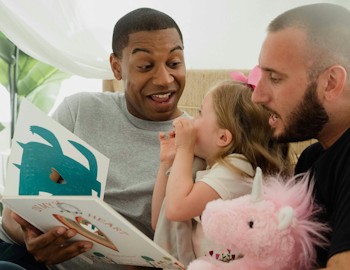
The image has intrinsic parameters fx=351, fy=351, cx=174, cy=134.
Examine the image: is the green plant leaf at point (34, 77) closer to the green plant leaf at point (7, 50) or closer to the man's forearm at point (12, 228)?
the green plant leaf at point (7, 50)

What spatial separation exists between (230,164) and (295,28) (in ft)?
1.24

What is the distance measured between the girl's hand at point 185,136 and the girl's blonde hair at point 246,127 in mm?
83

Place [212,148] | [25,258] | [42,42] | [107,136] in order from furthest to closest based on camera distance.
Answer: [42,42], [107,136], [25,258], [212,148]

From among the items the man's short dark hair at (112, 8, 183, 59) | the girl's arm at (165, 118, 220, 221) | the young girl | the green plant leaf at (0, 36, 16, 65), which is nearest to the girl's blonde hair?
the young girl

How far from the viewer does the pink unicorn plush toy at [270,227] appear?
67 cm

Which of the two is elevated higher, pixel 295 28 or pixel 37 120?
pixel 295 28

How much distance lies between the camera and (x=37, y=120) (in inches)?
40.0

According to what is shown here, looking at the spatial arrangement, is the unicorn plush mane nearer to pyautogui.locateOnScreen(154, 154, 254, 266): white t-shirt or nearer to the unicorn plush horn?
the unicorn plush horn

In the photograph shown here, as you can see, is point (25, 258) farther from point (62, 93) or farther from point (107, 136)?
point (62, 93)

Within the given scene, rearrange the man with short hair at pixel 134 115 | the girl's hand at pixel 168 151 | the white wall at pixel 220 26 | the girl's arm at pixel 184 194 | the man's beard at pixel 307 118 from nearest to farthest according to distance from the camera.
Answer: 1. the man's beard at pixel 307 118
2. the girl's arm at pixel 184 194
3. the girl's hand at pixel 168 151
4. the man with short hair at pixel 134 115
5. the white wall at pixel 220 26

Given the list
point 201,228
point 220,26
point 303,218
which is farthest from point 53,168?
point 220,26

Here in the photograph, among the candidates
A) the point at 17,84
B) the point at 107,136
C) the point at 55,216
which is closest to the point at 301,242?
the point at 55,216

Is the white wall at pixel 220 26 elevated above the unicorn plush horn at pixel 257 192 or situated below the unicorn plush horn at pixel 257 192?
above

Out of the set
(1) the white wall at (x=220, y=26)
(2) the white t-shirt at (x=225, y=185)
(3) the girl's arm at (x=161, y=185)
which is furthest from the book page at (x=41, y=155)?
(1) the white wall at (x=220, y=26)
